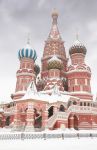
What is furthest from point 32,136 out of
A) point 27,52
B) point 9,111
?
point 27,52

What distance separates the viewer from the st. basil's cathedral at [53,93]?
32312mm

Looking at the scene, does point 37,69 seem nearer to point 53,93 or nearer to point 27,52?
point 27,52

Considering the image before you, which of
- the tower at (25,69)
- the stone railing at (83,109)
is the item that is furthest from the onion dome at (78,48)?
the stone railing at (83,109)

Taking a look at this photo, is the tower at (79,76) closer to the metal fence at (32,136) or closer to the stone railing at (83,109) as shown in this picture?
the stone railing at (83,109)

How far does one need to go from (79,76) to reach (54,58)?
5842 millimetres

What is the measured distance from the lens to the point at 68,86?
46.0 metres

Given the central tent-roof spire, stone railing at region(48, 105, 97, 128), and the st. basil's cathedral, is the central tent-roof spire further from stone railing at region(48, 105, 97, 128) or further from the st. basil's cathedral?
stone railing at region(48, 105, 97, 128)

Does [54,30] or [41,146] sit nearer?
[41,146]

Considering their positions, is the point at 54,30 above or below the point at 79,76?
above

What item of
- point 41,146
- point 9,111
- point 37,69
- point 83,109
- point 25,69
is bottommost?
point 41,146

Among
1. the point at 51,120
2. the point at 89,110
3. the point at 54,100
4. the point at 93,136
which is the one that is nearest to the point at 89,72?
the point at 89,110

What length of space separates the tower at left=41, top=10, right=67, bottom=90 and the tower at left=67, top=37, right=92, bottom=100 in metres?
2.23

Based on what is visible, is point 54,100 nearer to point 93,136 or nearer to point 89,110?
point 89,110

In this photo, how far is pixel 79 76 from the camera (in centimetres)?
4488
